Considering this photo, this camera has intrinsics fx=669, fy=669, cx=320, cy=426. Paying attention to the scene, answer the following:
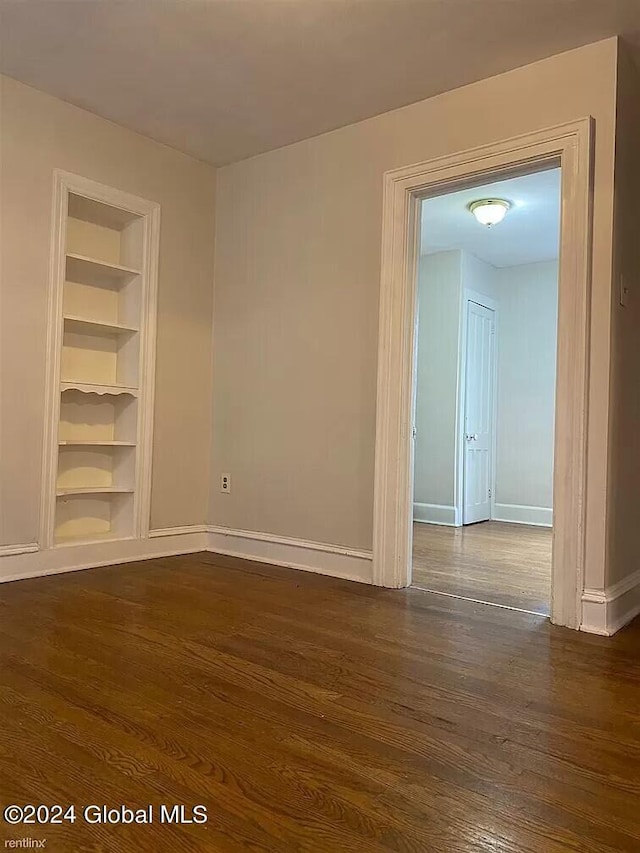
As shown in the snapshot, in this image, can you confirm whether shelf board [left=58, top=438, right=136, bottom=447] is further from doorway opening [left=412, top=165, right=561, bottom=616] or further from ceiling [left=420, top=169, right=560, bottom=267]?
ceiling [left=420, top=169, right=560, bottom=267]

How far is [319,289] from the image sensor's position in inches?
147

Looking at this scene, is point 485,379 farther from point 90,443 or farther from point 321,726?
point 321,726

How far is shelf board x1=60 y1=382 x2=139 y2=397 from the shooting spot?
3568 millimetres

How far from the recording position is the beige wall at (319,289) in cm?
303

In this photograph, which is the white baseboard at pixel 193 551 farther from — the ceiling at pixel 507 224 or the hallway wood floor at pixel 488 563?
the ceiling at pixel 507 224

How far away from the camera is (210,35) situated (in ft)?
9.21

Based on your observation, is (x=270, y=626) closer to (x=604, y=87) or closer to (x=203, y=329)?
(x=203, y=329)

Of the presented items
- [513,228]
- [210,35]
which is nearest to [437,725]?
[210,35]

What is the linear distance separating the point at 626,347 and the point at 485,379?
3570 mm

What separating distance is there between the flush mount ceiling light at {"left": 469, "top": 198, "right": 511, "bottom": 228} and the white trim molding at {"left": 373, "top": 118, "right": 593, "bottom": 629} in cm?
149

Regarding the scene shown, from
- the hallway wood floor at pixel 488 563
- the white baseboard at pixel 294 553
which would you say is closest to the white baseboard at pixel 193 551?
the white baseboard at pixel 294 553

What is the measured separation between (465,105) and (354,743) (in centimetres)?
283

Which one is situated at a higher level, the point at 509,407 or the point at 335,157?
the point at 335,157

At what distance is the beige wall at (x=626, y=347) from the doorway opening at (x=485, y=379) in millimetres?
2090
